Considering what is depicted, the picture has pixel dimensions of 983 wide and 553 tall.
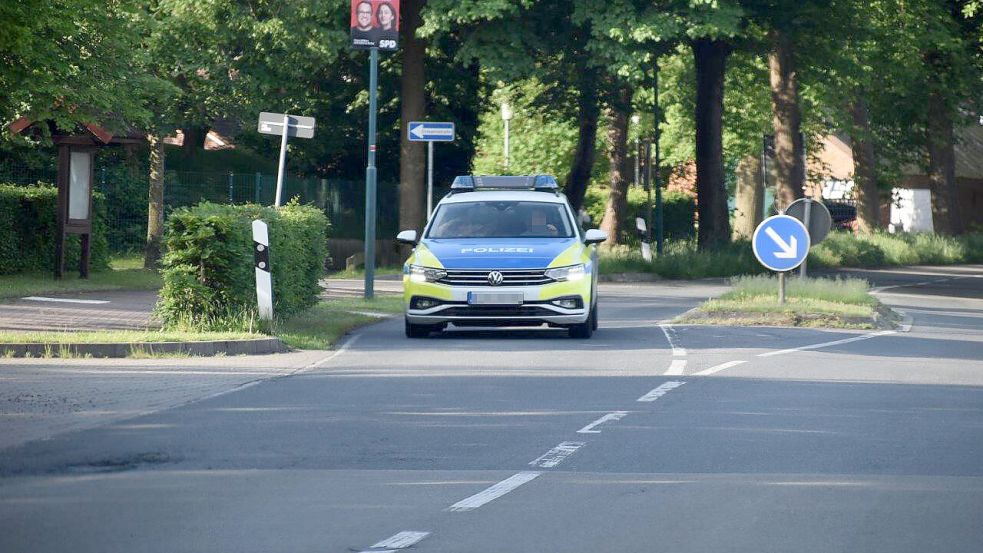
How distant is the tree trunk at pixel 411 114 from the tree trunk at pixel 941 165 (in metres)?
Answer: 23.0

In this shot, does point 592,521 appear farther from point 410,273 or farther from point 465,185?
point 465,185

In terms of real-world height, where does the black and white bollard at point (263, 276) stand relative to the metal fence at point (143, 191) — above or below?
below

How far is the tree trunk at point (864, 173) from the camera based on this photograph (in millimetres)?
51844

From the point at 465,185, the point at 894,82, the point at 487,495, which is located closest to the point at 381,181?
the point at 894,82

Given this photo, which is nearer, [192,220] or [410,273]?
[192,220]

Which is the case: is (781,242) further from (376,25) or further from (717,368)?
(376,25)

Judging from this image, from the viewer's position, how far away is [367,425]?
1109 centimetres

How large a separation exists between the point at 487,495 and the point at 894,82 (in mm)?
40644

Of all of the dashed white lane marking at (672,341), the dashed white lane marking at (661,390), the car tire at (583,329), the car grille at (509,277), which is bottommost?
the dashed white lane marking at (661,390)

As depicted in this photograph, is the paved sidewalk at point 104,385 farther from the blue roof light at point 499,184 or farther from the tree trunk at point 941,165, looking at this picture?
the tree trunk at point 941,165

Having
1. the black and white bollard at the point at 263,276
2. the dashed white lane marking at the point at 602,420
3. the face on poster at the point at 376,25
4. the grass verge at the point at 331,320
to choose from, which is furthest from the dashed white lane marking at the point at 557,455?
the face on poster at the point at 376,25

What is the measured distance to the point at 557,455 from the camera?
32.2 feet

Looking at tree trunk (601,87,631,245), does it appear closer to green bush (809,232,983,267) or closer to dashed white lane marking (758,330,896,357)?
green bush (809,232,983,267)

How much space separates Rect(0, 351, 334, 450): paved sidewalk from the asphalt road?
31 centimetres
